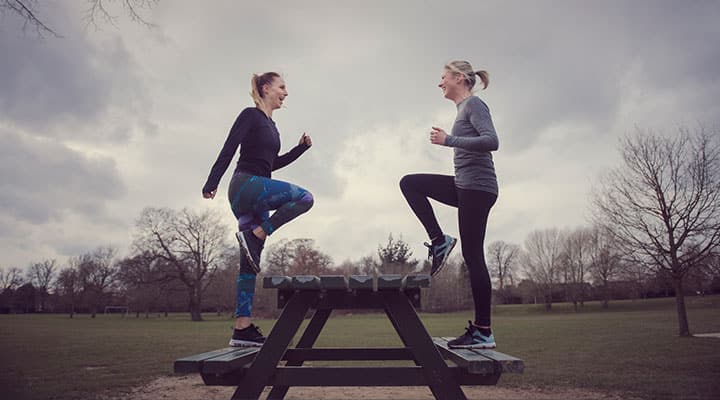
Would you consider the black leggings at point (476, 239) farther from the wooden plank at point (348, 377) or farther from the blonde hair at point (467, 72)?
the blonde hair at point (467, 72)

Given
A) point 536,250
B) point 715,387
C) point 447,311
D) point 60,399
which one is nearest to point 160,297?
point 447,311

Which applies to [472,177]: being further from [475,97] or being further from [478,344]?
[478,344]

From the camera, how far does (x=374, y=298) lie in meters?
3.46

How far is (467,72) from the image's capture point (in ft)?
13.4

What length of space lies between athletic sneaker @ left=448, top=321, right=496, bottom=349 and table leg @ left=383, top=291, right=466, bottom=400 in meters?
0.42

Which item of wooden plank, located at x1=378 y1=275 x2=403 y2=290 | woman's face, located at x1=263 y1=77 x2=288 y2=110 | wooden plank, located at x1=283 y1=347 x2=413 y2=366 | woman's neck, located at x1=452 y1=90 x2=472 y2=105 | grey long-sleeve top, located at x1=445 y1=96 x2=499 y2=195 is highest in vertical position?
woman's face, located at x1=263 y1=77 x2=288 y2=110

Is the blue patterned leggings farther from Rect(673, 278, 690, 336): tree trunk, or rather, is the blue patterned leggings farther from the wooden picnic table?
Rect(673, 278, 690, 336): tree trunk

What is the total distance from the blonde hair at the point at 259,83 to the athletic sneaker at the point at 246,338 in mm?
2100

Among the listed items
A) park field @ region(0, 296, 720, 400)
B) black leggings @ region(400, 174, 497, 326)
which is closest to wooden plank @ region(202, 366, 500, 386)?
black leggings @ region(400, 174, 497, 326)

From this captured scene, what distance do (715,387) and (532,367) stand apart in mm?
4220

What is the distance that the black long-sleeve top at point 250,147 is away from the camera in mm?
3838

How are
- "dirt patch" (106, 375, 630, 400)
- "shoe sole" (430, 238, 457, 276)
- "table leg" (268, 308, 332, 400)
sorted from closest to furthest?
1. "shoe sole" (430, 238, 457, 276)
2. "table leg" (268, 308, 332, 400)
3. "dirt patch" (106, 375, 630, 400)

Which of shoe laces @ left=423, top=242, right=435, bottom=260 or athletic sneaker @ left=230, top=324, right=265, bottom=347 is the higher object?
shoe laces @ left=423, top=242, right=435, bottom=260

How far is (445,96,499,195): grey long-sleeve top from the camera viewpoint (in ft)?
11.8
